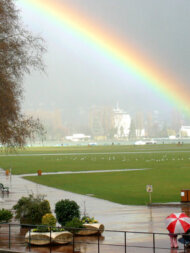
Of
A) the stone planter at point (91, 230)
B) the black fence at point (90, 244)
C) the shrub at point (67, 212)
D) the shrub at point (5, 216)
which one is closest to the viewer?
the black fence at point (90, 244)

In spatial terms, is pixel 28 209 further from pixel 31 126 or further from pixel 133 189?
pixel 133 189

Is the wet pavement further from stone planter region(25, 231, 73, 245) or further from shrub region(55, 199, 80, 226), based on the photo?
shrub region(55, 199, 80, 226)

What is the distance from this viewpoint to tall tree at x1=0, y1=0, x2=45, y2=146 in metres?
A: 28.9

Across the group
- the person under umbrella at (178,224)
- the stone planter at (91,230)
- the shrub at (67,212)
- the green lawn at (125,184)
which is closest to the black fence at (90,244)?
the stone planter at (91,230)

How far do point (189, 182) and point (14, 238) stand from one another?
33.1m

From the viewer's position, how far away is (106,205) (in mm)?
38812

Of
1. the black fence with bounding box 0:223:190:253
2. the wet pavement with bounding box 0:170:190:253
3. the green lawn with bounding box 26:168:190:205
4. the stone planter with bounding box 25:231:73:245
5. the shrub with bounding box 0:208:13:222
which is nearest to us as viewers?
the black fence with bounding box 0:223:190:253

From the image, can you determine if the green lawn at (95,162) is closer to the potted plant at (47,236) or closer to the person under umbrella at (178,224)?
the potted plant at (47,236)

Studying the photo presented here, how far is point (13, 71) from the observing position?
3002 centimetres

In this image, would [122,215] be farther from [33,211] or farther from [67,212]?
[33,211]

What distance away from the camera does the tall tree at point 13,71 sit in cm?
2891

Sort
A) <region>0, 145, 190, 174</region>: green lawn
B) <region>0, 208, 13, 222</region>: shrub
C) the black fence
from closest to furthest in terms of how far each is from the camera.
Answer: the black fence
<region>0, 208, 13, 222</region>: shrub
<region>0, 145, 190, 174</region>: green lawn

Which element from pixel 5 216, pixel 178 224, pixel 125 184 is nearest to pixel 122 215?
pixel 5 216

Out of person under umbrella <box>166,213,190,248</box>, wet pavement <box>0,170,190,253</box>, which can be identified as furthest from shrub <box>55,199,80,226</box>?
person under umbrella <box>166,213,190,248</box>
